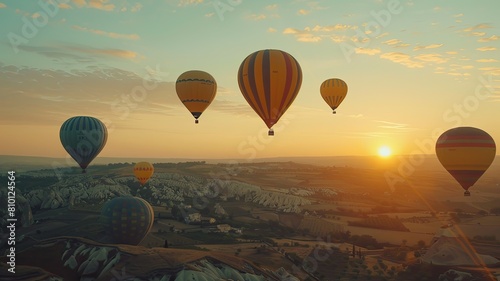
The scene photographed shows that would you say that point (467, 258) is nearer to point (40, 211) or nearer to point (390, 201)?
point (40, 211)

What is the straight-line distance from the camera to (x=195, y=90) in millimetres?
46250

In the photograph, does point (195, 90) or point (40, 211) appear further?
point (40, 211)

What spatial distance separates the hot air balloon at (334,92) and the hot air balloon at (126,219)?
31.0 m

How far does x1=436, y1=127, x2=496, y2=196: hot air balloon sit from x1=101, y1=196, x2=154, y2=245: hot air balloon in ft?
102

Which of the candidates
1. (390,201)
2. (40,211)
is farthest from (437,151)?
(390,201)

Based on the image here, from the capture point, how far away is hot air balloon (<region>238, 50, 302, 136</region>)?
3681 centimetres

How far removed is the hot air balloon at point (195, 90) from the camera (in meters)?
46.3

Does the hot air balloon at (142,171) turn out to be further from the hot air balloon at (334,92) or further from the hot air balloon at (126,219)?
the hot air balloon at (126,219)

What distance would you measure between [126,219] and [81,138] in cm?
1407

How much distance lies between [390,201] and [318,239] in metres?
73.6

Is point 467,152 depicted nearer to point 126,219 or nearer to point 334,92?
point 334,92

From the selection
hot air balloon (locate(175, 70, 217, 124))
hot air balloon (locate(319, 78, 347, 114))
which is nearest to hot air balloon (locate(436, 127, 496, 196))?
hot air balloon (locate(319, 78, 347, 114))

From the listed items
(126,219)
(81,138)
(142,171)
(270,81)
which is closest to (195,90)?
(270,81)

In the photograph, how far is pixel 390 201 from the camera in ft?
449
